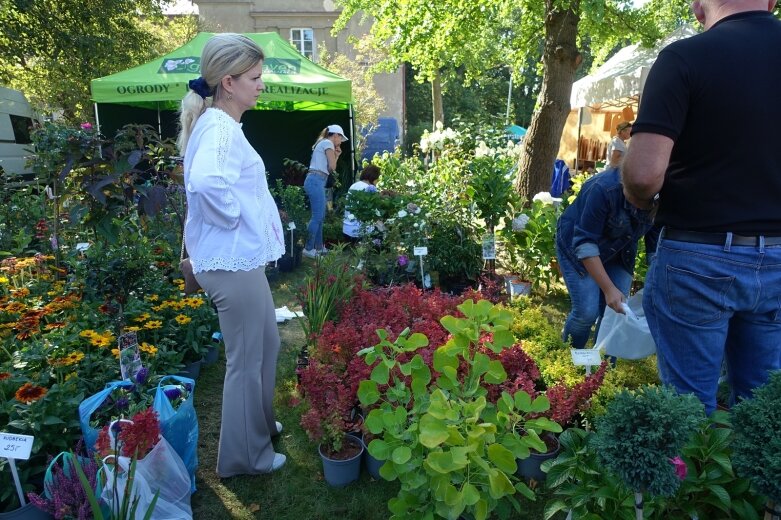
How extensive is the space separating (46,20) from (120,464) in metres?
13.3

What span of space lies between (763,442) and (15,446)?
221cm

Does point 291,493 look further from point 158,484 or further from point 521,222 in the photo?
point 521,222

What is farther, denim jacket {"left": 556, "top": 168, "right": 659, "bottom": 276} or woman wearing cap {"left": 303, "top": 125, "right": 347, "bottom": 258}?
woman wearing cap {"left": 303, "top": 125, "right": 347, "bottom": 258}

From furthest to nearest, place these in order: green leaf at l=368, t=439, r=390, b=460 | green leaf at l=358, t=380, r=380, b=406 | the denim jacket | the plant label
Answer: the plant label < the denim jacket < green leaf at l=358, t=380, r=380, b=406 < green leaf at l=368, t=439, r=390, b=460

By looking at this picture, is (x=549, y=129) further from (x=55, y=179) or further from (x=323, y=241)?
(x=55, y=179)

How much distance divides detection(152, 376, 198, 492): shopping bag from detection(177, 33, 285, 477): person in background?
0.15 meters

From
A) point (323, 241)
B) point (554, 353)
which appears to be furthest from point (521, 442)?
point (323, 241)

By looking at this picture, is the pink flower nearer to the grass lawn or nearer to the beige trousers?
the grass lawn

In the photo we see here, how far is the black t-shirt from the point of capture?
4.95ft

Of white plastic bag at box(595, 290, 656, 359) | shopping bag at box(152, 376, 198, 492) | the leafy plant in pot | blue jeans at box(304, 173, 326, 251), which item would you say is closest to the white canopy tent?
blue jeans at box(304, 173, 326, 251)

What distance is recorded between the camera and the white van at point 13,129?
10109 mm

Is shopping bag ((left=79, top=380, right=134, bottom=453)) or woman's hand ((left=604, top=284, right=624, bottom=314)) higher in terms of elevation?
woman's hand ((left=604, top=284, right=624, bottom=314))

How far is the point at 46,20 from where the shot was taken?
451 inches

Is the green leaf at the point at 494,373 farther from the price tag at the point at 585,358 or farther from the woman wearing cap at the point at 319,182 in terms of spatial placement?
the woman wearing cap at the point at 319,182
